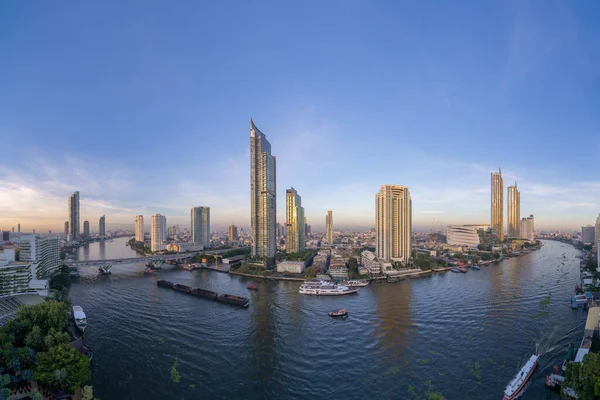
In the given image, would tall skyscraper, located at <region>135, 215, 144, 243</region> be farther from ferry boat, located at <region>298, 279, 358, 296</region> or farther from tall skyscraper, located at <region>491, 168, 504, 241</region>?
tall skyscraper, located at <region>491, 168, 504, 241</region>

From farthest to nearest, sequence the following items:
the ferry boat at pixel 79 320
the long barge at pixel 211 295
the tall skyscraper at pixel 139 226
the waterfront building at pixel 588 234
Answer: the tall skyscraper at pixel 139 226
the waterfront building at pixel 588 234
the long barge at pixel 211 295
the ferry boat at pixel 79 320

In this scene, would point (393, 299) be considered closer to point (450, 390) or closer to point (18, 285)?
point (450, 390)

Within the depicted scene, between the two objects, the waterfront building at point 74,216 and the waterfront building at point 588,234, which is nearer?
the waterfront building at point 588,234

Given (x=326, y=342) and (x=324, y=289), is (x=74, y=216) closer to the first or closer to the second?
(x=324, y=289)

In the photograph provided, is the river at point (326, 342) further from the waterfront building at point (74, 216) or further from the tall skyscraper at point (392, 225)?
the waterfront building at point (74, 216)

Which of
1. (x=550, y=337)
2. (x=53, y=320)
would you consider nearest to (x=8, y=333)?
(x=53, y=320)

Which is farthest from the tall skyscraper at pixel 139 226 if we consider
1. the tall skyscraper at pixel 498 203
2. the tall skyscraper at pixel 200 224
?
the tall skyscraper at pixel 498 203
